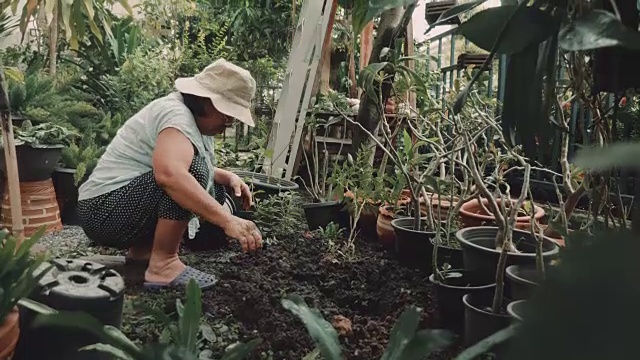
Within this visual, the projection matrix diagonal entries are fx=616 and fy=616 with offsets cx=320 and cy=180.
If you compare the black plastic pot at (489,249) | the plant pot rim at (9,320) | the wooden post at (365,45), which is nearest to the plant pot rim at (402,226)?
the black plastic pot at (489,249)

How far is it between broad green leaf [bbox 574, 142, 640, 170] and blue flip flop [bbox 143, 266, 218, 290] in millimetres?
2017

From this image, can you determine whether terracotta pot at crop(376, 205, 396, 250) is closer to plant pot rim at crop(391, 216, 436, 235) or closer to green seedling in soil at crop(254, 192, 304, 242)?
plant pot rim at crop(391, 216, 436, 235)

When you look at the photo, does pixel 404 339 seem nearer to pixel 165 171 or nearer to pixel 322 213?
pixel 165 171

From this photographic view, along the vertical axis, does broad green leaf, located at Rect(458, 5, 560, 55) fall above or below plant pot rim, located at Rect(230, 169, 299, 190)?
above

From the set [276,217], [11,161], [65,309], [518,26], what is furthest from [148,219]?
[518,26]

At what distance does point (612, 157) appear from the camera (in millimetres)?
290

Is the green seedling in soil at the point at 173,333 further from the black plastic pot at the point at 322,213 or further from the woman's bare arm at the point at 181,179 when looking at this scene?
the black plastic pot at the point at 322,213

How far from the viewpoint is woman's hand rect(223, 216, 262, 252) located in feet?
Result: 6.53

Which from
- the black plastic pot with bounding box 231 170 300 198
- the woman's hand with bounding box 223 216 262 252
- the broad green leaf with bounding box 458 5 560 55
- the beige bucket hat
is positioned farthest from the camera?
the black plastic pot with bounding box 231 170 300 198

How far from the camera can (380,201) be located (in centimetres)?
293

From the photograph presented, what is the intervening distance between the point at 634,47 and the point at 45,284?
1314mm

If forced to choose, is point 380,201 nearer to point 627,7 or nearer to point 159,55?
point 627,7

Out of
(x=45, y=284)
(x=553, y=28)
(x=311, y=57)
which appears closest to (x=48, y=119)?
(x=311, y=57)

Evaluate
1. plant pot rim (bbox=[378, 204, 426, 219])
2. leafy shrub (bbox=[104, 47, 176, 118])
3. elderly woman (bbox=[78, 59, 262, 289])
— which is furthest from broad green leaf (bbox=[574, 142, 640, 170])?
leafy shrub (bbox=[104, 47, 176, 118])
